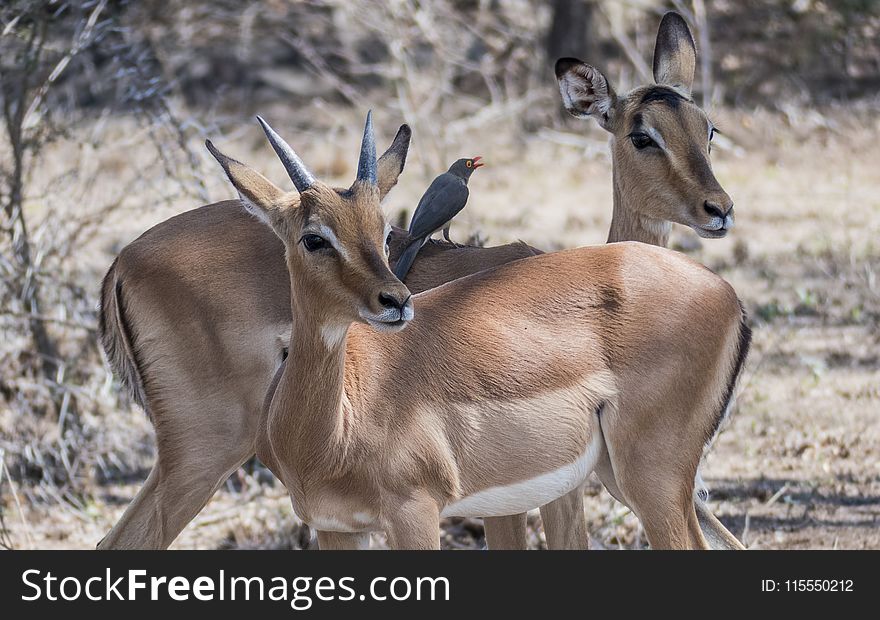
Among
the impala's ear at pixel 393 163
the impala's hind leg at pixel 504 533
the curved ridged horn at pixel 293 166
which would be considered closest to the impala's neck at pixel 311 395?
the curved ridged horn at pixel 293 166

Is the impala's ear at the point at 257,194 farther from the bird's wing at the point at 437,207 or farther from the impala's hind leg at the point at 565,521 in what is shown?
the impala's hind leg at the point at 565,521

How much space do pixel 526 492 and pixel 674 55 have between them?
2.47 meters

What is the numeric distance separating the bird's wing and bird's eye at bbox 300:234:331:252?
1383mm

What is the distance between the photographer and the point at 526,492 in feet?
14.5

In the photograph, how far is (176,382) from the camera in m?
5.27

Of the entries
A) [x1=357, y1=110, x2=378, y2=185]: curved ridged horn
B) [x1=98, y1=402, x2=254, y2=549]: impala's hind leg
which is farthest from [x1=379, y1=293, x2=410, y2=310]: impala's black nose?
[x1=98, y1=402, x2=254, y2=549]: impala's hind leg

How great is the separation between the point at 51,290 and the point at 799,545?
4119mm

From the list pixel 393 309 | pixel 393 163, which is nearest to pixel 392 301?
pixel 393 309

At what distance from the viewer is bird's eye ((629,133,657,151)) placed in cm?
559

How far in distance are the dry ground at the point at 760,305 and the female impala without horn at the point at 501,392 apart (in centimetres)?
163

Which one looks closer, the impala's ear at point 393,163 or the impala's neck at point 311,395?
the impala's neck at point 311,395

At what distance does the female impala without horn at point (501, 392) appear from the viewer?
4.20 meters

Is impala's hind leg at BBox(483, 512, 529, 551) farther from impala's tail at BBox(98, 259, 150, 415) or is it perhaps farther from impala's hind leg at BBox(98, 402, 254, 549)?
impala's tail at BBox(98, 259, 150, 415)

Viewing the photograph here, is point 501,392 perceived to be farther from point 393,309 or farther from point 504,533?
point 504,533
